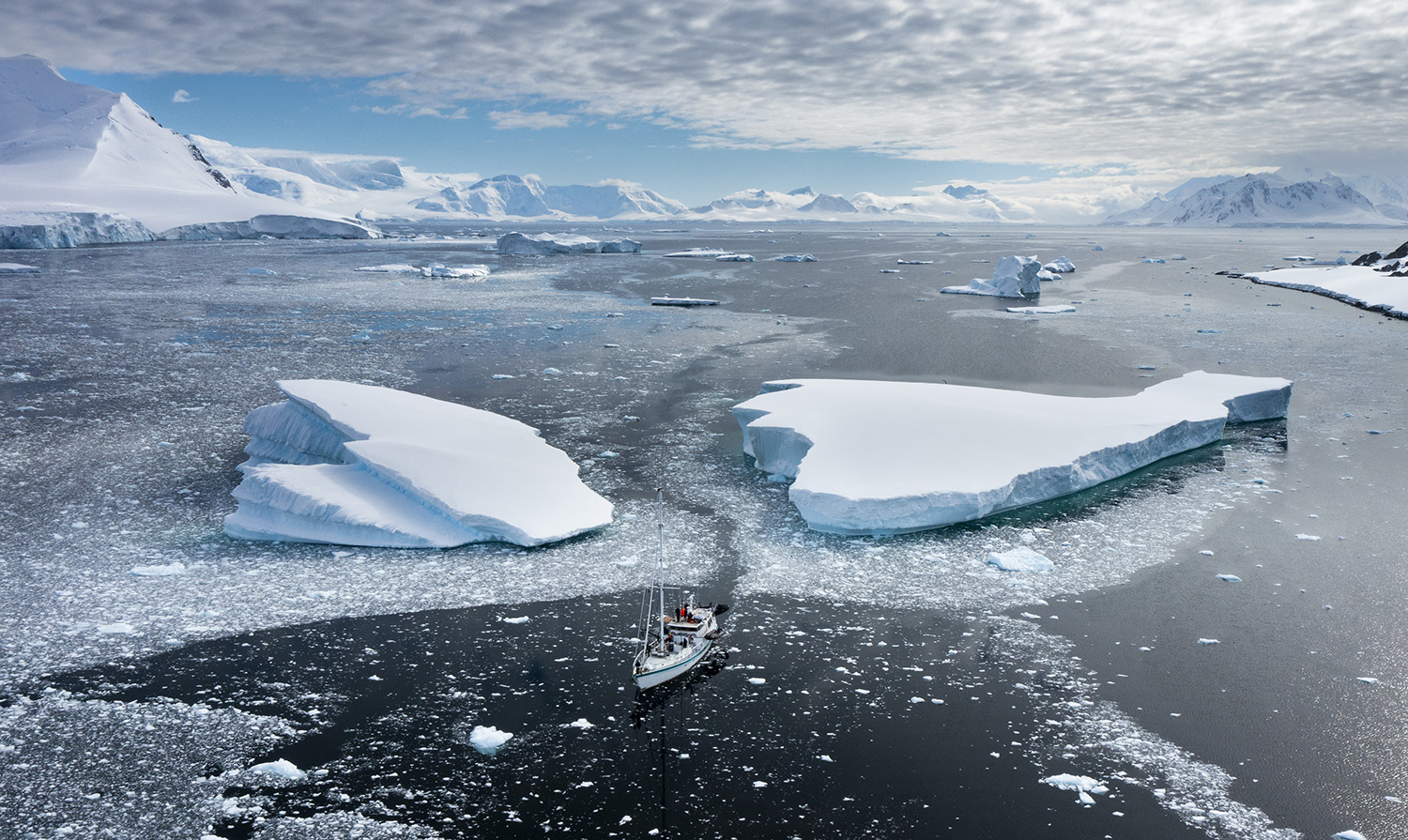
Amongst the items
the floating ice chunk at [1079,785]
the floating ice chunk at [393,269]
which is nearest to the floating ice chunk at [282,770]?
the floating ice chunk at [1079,785]

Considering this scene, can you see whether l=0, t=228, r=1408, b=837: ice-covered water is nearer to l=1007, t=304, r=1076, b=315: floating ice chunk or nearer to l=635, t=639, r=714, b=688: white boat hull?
l=635, t=639, r=714, b=688: white boat hull

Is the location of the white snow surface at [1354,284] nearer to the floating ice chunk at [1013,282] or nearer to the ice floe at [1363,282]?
the ice floe at [1363,282]

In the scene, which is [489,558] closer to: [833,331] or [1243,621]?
[1243,621]

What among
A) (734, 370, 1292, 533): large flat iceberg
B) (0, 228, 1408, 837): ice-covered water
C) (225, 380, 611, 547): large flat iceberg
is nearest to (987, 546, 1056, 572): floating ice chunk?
(0, 228, 1408, 837): ice-covered water

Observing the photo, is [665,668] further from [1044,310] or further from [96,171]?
[96,171]

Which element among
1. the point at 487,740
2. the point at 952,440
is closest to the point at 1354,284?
the point at 952,440
